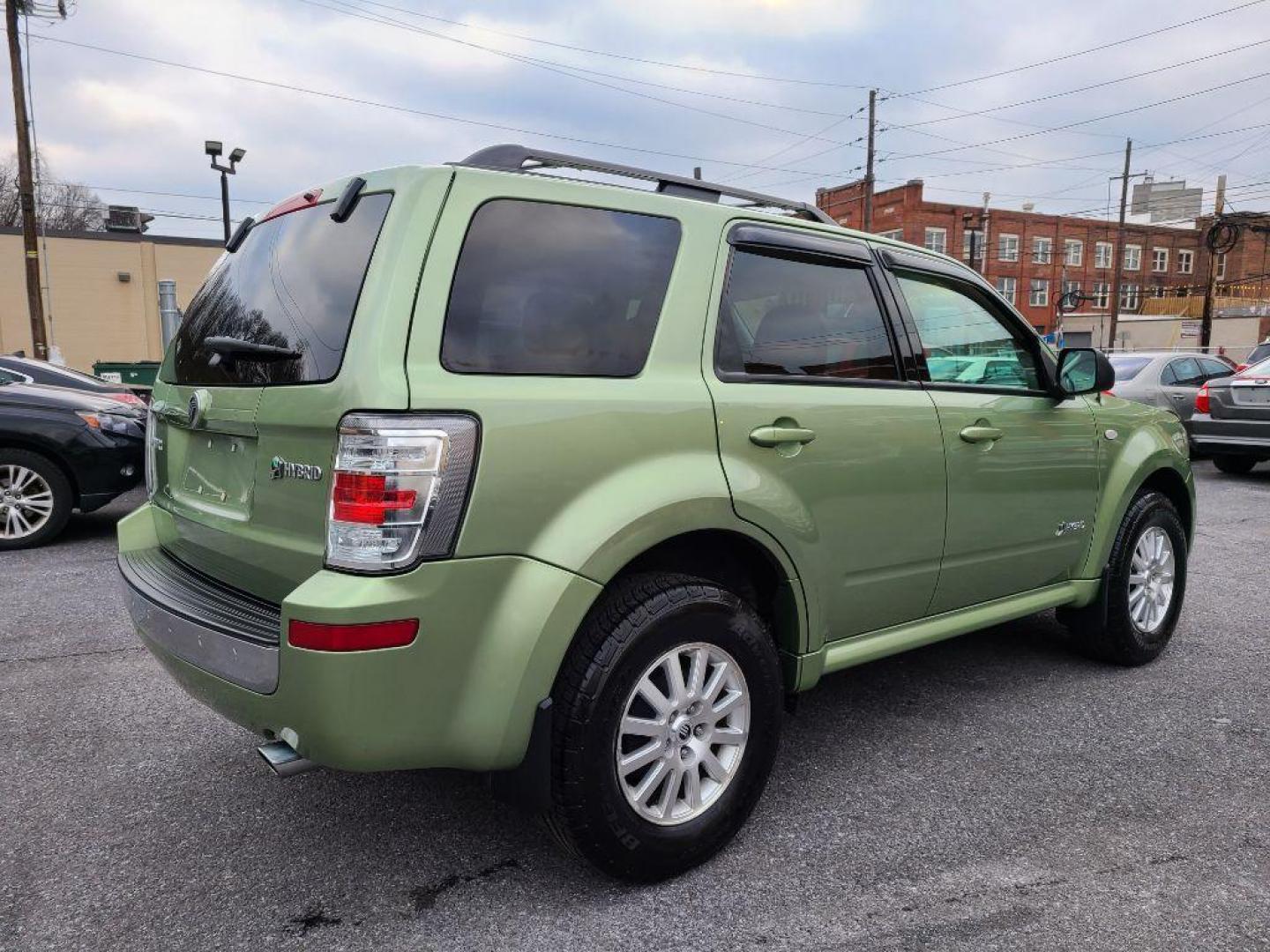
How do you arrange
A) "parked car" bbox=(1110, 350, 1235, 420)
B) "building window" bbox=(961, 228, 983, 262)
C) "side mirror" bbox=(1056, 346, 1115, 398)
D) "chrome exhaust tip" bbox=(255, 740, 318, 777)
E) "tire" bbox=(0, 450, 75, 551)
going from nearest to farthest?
"chrome exhaust tip" bbox=(255, 740, 318, 777)
"side mirror" bbox=(1056, 346, 1115, 398)
"tire" bbox=(0, 450, 75, 551)
"parked car" bbox=(1110, 350, 1235, 420)
"building window" bbox=(961, 228, 983, 262)

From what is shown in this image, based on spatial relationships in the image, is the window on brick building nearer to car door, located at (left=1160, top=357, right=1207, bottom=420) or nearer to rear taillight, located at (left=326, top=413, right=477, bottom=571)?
car door, located at (left=1160, top=357, right=1207, bottom=420)

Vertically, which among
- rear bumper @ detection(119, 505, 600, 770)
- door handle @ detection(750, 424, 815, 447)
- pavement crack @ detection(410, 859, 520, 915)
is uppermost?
door handle @ detection(750, 424, 815, 447)

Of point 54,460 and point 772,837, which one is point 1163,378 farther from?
point 54,460

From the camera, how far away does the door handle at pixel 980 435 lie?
322 cm

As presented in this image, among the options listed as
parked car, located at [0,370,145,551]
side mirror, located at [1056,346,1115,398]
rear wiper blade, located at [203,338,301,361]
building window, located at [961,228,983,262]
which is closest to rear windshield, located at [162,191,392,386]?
rear wiper blade, located at [203,338,301,361]

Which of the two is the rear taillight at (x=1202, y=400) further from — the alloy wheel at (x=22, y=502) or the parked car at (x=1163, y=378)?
the alloy wheel at (x=22, y=502)

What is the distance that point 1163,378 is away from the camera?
1214cm

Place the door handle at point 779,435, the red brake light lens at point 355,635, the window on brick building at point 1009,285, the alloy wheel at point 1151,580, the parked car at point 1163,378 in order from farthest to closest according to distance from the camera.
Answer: the window on brick building at point 1009,285
the parked car at point 1163,378
the alloy wheel at point 1151,580
the door handle at point 779,435
the red brake light lens at point 355,635

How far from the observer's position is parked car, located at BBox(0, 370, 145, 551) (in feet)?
21.5

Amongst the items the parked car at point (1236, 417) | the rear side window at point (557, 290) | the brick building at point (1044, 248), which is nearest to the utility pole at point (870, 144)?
the brick building at point (1044, 248)

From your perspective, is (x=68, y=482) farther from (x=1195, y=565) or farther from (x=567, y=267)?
(x=1195, y=565)

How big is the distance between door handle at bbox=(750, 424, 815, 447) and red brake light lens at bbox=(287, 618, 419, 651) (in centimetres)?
109

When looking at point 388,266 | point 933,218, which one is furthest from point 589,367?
point 933,218

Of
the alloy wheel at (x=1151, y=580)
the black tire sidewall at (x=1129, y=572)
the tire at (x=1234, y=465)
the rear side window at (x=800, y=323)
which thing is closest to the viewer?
the rear side window at (x=800, y=323)
